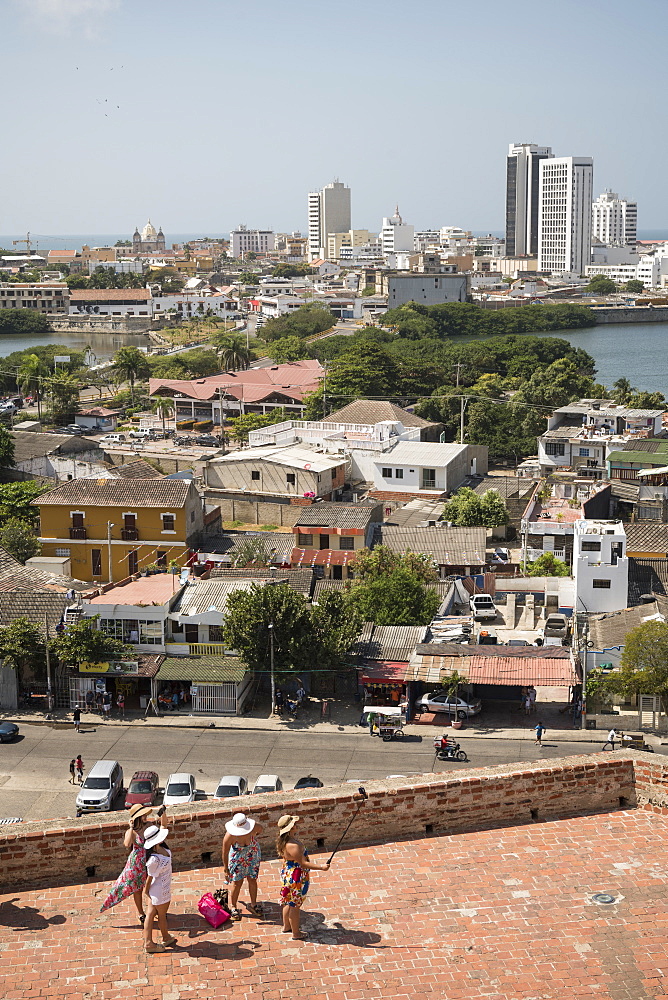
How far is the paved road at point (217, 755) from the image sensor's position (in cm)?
A: 1313

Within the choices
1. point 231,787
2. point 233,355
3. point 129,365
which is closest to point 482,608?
point 231,787

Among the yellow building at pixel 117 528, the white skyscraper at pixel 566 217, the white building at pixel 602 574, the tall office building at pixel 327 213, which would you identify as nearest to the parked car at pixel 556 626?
the white building at pixel 602 574

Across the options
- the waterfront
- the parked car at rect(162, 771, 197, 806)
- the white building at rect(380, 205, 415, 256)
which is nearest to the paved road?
the parked car at rect(162, 771, 197, 806)

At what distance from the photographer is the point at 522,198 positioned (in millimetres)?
138500

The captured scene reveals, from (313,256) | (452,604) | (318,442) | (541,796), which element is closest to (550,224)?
(313,256)

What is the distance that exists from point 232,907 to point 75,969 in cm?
64

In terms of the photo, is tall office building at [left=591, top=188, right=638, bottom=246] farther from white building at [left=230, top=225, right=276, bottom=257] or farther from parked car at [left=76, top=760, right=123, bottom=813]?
parked car at [left=76, top=760, right=123, bottom=813]

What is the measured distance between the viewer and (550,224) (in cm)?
12725

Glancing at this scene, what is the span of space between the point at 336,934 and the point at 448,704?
10.7m

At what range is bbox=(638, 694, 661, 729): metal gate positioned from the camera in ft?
48.0

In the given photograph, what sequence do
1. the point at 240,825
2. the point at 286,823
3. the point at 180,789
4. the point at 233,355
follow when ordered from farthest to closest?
the point at 233,355 < the point at 180,789 < the point at 240,825 < the point at 286,823

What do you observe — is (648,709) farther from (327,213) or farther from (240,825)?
(327,213)

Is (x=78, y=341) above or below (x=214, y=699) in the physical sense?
above

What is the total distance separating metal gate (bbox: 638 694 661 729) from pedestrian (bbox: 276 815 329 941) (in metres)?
10.9
